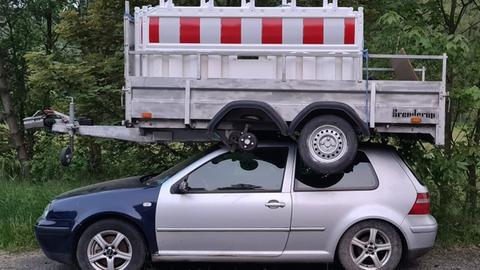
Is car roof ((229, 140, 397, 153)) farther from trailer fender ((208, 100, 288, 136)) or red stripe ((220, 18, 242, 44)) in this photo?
red stripe ((220, 18, 242, 44))

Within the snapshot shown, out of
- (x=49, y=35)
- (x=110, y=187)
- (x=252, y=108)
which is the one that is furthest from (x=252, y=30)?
(x=49, y=35)

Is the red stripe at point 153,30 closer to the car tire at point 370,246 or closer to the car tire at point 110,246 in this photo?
the car tire at point 110,246

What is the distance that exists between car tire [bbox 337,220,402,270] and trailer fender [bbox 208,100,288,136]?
124cm

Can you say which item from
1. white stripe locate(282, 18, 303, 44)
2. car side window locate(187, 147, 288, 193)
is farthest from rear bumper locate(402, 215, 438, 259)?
white stripe locate(282, 18, 303, 44)

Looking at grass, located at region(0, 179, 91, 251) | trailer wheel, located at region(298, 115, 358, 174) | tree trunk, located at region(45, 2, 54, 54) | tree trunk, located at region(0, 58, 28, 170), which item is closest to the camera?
trailer wheel, located at region(298, 115, 358, 174)

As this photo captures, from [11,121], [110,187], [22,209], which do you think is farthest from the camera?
[11,121]

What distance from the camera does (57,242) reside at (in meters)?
6.12

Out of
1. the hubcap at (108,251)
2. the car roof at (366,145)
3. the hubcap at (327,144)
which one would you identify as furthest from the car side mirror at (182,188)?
the hubcap at (327,144)

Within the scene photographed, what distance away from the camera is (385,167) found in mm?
6203

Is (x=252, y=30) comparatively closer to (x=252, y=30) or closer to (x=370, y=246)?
(x=252, y=30)

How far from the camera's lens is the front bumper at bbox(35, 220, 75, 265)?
20.0ft

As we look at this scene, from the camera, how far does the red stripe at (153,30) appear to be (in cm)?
609

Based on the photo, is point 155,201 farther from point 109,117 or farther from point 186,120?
point 109,117

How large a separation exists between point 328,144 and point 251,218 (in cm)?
104
